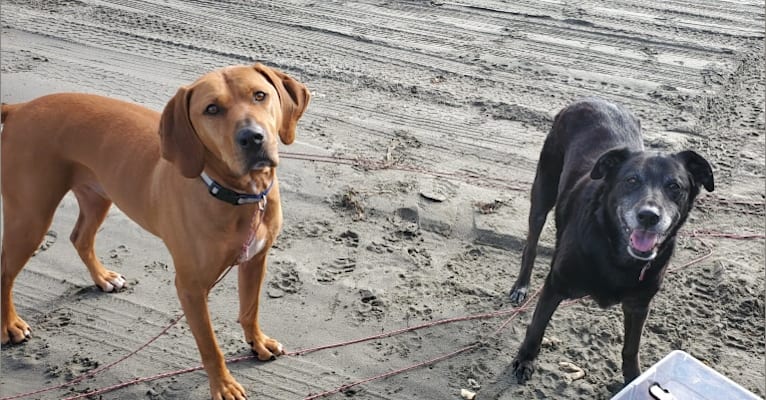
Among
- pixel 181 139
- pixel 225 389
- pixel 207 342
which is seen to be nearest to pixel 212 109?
pixel 181 139

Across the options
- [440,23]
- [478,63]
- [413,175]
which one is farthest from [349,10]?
[413,175]

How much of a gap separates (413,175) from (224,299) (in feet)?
6.54

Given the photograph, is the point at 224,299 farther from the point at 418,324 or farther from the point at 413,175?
the point at 413,175

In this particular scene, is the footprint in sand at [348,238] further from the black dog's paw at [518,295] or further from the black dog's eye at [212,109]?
the black dog's eye at [212,109]

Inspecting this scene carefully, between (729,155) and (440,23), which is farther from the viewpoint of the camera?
(440,23)

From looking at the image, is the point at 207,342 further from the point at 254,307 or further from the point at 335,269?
the point at 335,269

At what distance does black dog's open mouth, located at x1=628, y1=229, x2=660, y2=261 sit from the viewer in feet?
11.4

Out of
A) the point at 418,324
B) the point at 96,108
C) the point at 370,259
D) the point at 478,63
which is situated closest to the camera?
the point at 96,108

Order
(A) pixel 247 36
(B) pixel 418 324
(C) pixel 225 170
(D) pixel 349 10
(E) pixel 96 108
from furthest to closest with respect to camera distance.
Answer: (D) pixel 349 10
(A) pixel 247 36
(B) pixel 418 324
(E) pixel 96 108
(C) pixel 225 170

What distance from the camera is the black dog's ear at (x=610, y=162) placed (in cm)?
371

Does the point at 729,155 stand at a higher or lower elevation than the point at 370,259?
higher

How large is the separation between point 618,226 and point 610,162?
1.15 feet

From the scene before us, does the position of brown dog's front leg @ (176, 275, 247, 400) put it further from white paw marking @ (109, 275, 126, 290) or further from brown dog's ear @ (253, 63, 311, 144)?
white paw marking @ (109, 275, 126, 290)

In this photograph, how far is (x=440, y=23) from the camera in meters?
8.75
